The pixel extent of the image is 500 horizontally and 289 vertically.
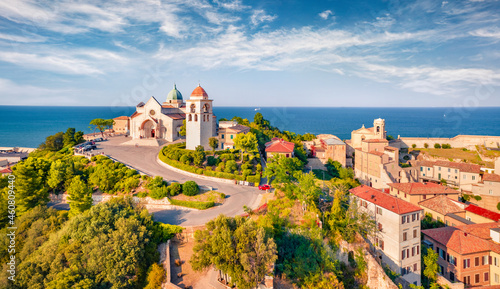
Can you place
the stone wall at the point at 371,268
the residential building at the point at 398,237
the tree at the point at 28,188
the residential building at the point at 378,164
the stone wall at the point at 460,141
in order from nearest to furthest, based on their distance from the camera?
1. the stone wall at the point at 371,268
2. the residential building at the point at 398,237
3. the tree at the point at 28,188
4. the residential building at the point at 378,164
5. the stone wall at the point at 460,141

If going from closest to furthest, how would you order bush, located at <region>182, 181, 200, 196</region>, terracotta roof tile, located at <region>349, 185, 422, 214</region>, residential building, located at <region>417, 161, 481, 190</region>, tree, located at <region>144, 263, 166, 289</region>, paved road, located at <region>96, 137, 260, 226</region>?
tree, located at <region>144, 263, 166, 289</region> → terracotta roof tile, located at <region>349, 185, 422, 214</region> → paved road, located at <region>96, 137, 260, 226</region> → bush, located at <region>182, 181, 200, 196</region> → residential building, located at <region>417, 161, 481, 190</region>

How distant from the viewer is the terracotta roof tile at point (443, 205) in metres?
38.5

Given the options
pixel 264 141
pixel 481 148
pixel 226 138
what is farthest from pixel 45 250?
pixel 481 148

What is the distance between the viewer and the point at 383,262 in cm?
3070

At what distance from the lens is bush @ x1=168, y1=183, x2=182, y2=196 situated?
112 ft

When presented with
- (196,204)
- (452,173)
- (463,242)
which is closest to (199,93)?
(196,204)

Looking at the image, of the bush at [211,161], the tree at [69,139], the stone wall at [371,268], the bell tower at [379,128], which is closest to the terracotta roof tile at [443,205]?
the stone wall at [371,268]

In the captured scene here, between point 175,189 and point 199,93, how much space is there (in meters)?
20.1

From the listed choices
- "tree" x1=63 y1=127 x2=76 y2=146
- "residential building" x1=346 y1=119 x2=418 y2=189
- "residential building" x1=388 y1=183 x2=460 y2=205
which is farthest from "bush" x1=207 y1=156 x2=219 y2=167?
"tree" x1=63 y1=127 x2=76 y2=146

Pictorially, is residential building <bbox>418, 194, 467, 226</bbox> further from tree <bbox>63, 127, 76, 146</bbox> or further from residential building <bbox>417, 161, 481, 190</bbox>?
tree <bbox>63, 127, 76, 146</bbox>

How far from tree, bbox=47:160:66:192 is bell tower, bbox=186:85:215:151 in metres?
19.0

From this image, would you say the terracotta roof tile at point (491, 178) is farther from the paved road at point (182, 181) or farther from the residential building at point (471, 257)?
the paved road at point (182, 181)

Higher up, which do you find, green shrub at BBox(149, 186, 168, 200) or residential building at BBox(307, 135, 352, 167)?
residential building at BBox(307, 135, 352, 167)

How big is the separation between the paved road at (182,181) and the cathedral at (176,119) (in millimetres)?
7966
